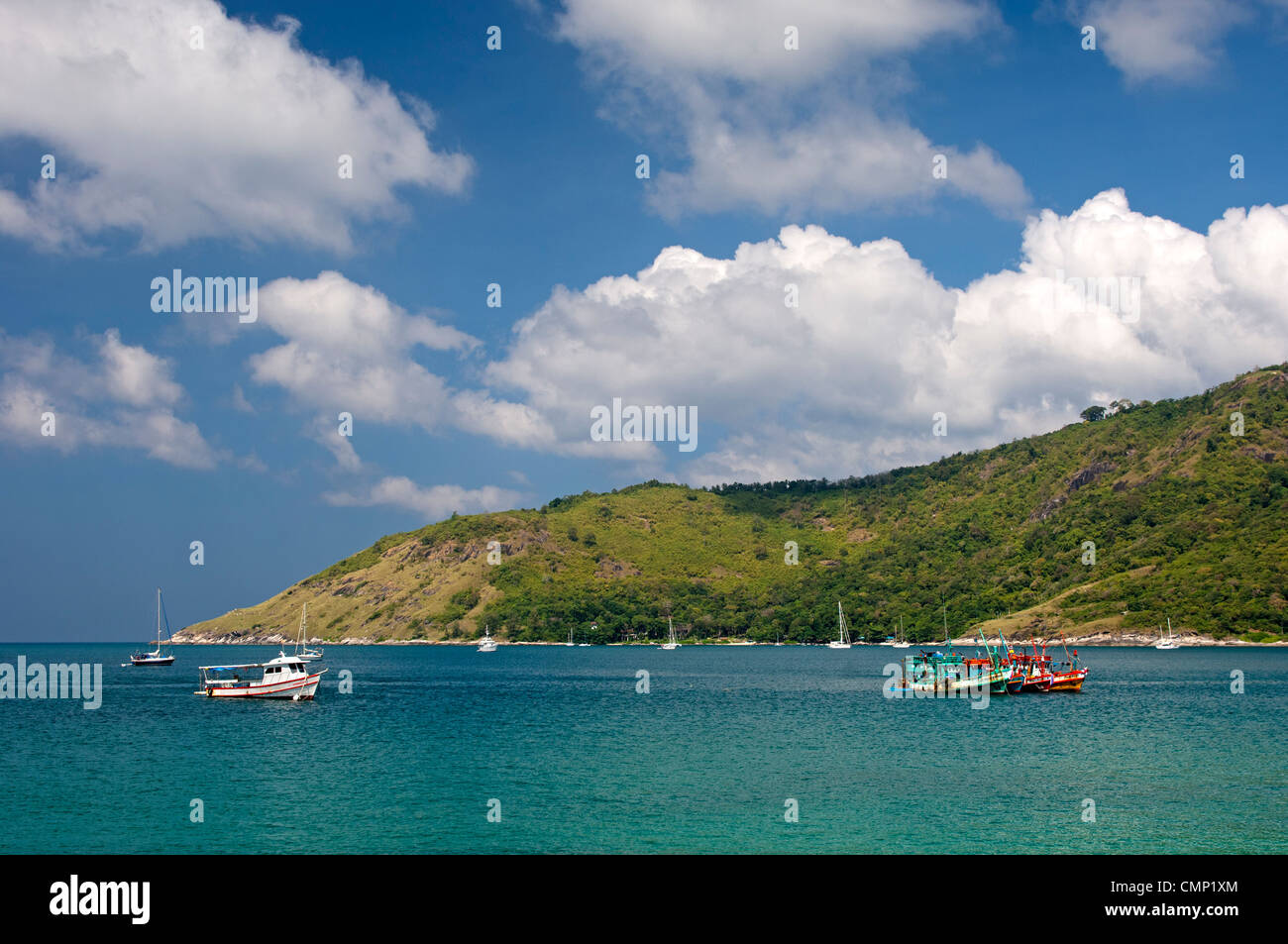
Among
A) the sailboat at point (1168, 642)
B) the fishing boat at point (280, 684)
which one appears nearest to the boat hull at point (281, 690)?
the fishing boat at point (280, 684)

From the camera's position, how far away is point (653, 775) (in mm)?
45031

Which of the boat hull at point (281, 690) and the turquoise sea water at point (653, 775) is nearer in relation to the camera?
the turquoise sea water at point (653, 775)

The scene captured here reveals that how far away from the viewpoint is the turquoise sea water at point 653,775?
32.7m

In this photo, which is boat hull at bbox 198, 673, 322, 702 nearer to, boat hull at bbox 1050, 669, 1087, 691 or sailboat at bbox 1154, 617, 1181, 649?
boat hull at bbox 1050, 669, 1087, 691

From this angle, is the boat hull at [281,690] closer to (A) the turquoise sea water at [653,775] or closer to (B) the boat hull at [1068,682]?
(A) the turquoise sea water at [653,775]

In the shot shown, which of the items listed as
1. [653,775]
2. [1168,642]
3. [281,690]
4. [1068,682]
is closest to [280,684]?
A: [281,690]

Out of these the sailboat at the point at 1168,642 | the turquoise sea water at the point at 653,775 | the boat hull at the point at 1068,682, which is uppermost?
the turquoise sea water at the point at 653,775

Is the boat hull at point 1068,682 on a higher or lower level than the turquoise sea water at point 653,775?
lower
